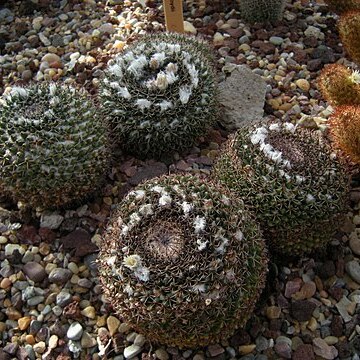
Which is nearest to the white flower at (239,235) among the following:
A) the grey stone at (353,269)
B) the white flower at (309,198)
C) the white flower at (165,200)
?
the white flower at (165,200)

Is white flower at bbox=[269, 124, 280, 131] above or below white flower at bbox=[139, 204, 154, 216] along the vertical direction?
below

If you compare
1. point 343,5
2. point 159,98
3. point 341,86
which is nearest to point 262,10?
point 343,5

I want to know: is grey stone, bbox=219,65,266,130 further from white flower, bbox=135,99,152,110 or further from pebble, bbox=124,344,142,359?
pebble, bbox=124,344,142,359

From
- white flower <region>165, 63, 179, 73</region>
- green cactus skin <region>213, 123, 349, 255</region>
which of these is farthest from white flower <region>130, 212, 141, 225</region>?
white flower <region>165, 63, 179, 73</region>

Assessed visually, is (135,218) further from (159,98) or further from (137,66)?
(137,66)

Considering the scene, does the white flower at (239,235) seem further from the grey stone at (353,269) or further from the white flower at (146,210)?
the grey stone at (353,269)

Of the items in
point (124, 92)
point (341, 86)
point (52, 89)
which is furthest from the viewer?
point (341, 86)
